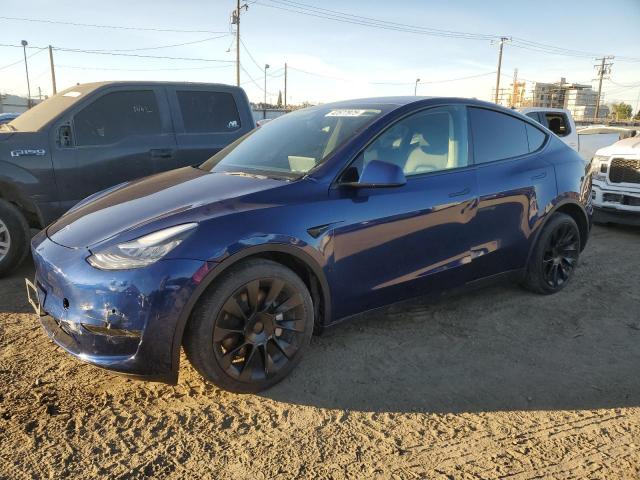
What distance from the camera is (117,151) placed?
Answer: 5309 millimetres

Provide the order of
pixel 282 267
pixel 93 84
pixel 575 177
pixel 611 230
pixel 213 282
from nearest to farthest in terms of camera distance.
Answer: pixel 213 282, pixel 282 267, pixel 575 177, pixel 93 84, pixel 611 230

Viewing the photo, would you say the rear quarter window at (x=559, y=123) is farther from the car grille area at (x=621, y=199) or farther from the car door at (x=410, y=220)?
the car door at (x=410, y=220)

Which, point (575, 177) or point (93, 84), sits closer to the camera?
point (575, 177)

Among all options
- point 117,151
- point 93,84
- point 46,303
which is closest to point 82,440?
point 46,303

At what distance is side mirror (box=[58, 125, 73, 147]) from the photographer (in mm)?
5051

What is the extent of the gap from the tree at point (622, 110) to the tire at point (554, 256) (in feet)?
375

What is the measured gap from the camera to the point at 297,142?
3.62 m

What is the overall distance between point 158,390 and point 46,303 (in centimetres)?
78

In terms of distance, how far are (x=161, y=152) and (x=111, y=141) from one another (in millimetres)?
519

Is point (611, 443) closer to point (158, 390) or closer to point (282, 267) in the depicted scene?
point (282, 267)

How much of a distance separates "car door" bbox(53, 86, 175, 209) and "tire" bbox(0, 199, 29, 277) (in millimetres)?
425

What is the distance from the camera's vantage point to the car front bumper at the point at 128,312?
2.43 meters

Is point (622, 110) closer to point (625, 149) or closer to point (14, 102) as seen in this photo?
point (14, 102)

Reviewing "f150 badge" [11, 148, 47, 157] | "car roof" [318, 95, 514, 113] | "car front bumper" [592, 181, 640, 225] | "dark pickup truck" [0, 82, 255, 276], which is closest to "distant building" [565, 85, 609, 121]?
"car front bumper" [592, 181, 640, 225]
